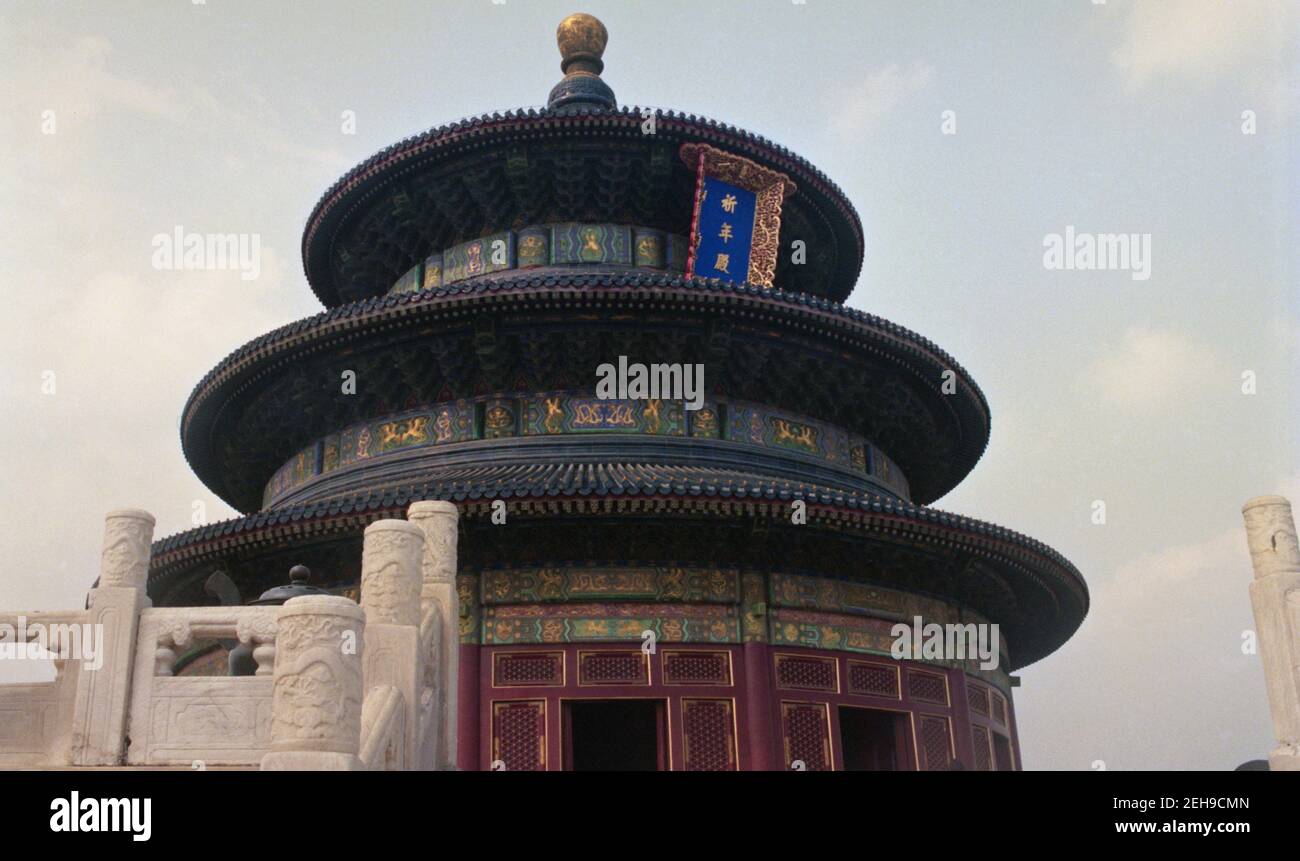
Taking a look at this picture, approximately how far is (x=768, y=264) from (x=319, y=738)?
14717 mm

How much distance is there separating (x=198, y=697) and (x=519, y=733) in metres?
5.82

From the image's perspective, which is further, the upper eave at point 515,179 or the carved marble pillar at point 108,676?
the upper eave at point 515,179

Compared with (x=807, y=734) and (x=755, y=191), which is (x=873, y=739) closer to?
(x=807, y=734)

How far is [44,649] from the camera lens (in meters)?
10.2

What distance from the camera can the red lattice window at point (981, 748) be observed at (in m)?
17.8

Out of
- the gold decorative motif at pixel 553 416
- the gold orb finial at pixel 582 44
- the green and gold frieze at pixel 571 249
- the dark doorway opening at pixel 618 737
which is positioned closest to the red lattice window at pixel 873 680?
the gold decorative motif at pixel 553 416

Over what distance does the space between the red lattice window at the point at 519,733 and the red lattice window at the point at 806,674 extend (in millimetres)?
3062

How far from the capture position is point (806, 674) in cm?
1602

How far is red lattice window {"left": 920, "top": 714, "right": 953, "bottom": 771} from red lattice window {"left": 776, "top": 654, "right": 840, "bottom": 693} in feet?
5.21

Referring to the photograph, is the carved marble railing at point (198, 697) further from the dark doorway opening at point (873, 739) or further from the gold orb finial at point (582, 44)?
the gold orb finial at point (582, 44)

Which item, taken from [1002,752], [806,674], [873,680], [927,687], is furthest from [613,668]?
[1002,752]

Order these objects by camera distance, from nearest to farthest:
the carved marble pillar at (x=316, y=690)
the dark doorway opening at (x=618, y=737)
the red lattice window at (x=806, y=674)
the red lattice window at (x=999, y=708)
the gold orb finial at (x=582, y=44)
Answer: the carved marble pillar at (x=316, y=690), the red lattice window at (x=806, y=674), the red lattice window at (x=999, y=708), the dark doorway opening at (x=618, y=737), the gold orb finial at (x=582, y=44)
